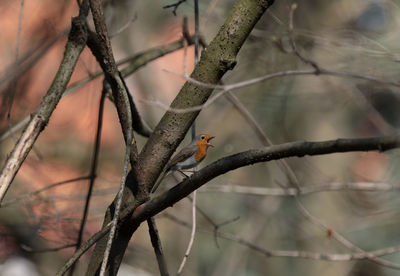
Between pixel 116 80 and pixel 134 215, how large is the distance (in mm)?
444

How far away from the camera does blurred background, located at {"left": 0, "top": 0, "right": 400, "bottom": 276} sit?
3.33m

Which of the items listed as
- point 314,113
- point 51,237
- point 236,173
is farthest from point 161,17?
point 51,237

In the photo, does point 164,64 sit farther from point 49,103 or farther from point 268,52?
point 49,103

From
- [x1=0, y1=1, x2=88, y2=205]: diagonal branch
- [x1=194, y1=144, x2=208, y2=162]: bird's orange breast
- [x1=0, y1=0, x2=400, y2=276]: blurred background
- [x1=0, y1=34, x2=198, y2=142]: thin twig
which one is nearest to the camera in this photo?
[x1=0, y1=1, x2=88, y2=205]: diagonal branch

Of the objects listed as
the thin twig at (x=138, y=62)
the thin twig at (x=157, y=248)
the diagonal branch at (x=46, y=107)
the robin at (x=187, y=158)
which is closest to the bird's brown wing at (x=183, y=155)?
the robin at (x=187, y=158)

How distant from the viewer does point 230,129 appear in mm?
5812

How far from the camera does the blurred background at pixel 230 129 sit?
3334 millimetres

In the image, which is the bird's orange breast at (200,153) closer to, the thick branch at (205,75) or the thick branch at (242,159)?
the thick branch at (205,75)

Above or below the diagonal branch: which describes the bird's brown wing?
above

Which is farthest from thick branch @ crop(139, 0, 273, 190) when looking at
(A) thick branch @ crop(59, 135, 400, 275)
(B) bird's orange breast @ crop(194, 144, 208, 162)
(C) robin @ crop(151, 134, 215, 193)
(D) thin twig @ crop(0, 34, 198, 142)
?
(B) bird's orange breast @ crop(194, 144, 208, 162)

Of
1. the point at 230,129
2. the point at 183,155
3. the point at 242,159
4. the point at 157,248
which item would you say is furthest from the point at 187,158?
the point at 230,129

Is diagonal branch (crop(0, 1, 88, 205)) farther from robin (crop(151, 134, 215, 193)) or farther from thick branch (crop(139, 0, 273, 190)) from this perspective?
robin (crop(151, 134, 215, 193))

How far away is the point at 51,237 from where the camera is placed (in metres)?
3.27

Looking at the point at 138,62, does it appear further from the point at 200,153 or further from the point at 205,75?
the point at 205,75
